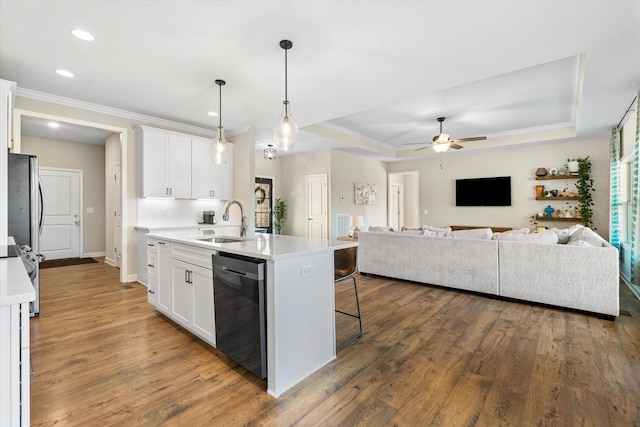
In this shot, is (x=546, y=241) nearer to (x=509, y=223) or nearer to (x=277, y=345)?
(x=277, y=345)

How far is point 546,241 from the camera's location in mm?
3396

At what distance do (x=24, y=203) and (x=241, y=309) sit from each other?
2.90m

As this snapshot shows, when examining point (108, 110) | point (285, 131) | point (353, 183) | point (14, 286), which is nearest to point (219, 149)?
point (285, 131)

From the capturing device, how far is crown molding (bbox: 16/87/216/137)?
12.5ft

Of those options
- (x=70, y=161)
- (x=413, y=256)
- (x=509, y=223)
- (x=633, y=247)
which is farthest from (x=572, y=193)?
(x=70, y=161)

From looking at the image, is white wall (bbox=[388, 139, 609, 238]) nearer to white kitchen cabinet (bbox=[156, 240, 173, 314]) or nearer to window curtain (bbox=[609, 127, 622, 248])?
window curtain (bbox=[609, 127, 622, 248])

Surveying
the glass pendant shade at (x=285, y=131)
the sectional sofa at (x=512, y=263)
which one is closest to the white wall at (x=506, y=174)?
the sectional sofa at (x=512, y=263)

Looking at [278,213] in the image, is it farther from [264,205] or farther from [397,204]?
[397,204]

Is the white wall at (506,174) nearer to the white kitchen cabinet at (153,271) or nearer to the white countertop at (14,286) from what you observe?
the white kitchen cabinet at (153,271)

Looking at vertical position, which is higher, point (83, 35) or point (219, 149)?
point (83, 35)

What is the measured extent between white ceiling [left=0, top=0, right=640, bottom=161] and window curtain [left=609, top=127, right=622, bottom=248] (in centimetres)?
54

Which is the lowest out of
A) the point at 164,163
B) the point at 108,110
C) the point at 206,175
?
the point at 206,175

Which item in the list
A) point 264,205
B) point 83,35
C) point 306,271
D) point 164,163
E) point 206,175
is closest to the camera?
point 306,271

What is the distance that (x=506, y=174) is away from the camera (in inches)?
279
